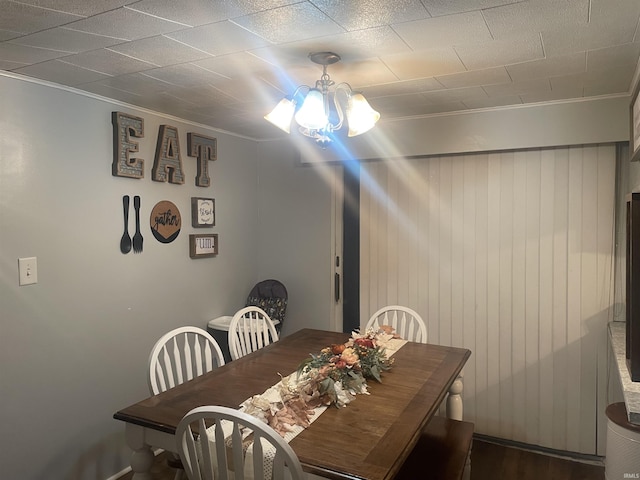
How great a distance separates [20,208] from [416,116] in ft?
7.58

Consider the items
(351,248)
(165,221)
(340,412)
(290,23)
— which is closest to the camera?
(290,23)

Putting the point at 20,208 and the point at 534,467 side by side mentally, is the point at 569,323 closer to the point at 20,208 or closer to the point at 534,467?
the point at 534,467

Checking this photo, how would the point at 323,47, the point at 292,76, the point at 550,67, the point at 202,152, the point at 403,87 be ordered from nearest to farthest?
the point at 323,47, the point at 550,67, the point at 292,76, the point at 403,87, the point at 202,152

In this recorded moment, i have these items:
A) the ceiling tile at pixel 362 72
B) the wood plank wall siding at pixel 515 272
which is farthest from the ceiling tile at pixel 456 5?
the wood plank wall siding at pixel 515 272

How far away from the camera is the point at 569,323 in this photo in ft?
9.27

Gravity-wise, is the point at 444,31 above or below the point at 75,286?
above

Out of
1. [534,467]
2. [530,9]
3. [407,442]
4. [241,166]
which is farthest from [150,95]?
[534,467]

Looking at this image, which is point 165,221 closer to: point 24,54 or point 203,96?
point 203,96

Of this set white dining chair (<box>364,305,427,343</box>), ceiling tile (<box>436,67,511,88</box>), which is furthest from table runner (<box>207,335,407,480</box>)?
ceiling tile (<box>436,67,511,88</box>)

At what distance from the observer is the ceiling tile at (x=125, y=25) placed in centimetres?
151

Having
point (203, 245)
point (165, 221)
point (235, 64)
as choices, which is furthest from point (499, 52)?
point (203, 245)

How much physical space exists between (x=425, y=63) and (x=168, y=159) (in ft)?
5.62

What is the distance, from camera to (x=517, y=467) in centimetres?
272

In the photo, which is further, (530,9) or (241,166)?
(241,166)
